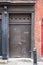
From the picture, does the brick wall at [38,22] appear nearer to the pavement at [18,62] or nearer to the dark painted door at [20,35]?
the dark painted door at [20,35]

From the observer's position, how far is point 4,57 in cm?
1383

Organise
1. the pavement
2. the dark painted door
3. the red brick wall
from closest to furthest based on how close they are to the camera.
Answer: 1. the pavement
2. the red brick wall
3. the dark painted door

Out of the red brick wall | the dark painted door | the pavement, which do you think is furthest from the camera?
the dark painted door

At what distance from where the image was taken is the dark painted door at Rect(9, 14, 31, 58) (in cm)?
1420

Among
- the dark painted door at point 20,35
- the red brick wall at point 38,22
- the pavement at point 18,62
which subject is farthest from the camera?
the dark painted door at point 20,35

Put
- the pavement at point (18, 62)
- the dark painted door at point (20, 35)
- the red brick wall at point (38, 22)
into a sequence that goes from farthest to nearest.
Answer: the dark painted door at point (20, 35)
the red brick wall at point (38, 22)
the pavement at point (18, 62)

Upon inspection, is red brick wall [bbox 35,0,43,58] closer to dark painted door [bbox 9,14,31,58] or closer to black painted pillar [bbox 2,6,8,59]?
dark painted door [bbox 9,14,31,58]

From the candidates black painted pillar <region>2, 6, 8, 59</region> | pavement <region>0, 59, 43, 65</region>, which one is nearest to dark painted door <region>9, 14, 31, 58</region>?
black painted pillar <region>2, 6, 8, 59</region>

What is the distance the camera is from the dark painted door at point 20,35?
559 inches

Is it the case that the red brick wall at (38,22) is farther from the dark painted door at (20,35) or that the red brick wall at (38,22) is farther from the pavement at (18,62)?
the pavement at (18,62)

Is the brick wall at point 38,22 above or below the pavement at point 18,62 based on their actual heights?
above

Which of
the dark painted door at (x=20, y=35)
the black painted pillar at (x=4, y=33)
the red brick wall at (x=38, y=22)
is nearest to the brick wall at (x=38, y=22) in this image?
the red brick wall at (x=38, y=22)

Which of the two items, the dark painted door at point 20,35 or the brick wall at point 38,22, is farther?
the dark painted door at point 20,35

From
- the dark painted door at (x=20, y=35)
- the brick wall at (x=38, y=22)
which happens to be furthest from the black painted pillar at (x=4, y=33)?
the brick wall at (x=38, y=22)
